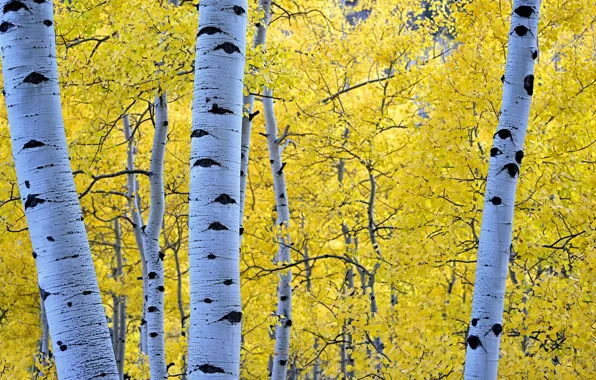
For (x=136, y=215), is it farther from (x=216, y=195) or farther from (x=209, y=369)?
(x=209, y=369)

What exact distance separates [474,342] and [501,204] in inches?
31.5

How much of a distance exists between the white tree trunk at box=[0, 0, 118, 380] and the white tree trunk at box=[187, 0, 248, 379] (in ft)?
1.36

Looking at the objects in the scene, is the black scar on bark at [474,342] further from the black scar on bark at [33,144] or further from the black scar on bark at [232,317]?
the black scar on bark at [33,144]

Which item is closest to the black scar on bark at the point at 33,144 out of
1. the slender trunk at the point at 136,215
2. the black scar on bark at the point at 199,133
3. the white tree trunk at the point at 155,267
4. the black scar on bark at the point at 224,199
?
the black scar on bark at the point at 199,133

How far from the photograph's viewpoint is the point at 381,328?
7.66m

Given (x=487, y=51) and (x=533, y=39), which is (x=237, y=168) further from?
(x=487, y=51)

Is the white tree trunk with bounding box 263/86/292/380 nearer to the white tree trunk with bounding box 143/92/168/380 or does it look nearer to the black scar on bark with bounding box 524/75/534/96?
the white tree trunk with bounding box 143/92/168/380

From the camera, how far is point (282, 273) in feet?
24.3

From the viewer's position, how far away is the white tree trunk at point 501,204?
12.0ft

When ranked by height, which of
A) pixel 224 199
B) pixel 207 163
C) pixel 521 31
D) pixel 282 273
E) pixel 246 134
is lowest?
pixel 224 199

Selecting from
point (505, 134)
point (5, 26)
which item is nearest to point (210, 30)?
point (5, 26)

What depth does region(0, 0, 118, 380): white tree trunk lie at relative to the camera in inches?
106

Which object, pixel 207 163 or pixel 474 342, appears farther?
pixel 474 342

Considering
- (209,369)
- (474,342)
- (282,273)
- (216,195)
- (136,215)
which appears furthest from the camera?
(136,215)
